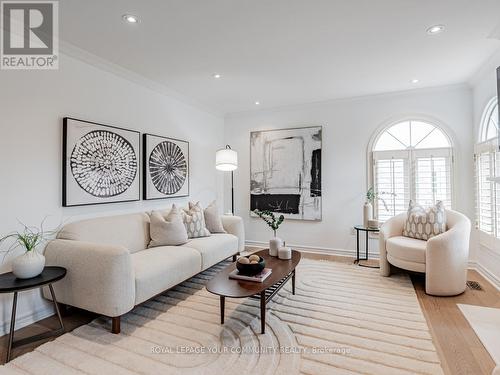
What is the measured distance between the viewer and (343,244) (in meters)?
4.71

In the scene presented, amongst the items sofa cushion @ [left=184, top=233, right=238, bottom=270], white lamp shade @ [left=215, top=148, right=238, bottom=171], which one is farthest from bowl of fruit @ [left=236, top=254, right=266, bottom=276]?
white lamp shade @ [left=215, top=148, right=238, bottom=171]

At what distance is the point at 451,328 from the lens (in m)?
2.37

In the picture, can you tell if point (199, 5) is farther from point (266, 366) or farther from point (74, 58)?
point (266, 366)

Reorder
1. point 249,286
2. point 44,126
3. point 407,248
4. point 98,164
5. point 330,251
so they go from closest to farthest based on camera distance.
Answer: point 249,286 → point 44,126 → point 98,164 → point 407,248 → point 330,251

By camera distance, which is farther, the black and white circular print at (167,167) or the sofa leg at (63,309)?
the black and white circular print at (167,167)

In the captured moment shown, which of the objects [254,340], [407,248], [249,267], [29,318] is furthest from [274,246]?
[29,318]

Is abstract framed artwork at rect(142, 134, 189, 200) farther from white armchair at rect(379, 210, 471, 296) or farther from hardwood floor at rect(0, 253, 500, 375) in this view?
white armchair at rect(379, 210, 471, 296)

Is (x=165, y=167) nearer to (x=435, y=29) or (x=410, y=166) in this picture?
(x=435, y=29)

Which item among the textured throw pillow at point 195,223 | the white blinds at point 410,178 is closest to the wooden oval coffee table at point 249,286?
the textured throw pillow at point 195,223

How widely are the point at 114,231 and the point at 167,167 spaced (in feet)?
4.36

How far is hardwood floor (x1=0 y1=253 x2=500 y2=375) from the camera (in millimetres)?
1915

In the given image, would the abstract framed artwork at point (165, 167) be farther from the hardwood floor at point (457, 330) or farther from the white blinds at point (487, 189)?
the white blinds at point (487, 189)

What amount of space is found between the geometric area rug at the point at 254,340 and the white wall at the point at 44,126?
34.0 inches

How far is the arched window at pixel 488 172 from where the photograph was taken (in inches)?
130
